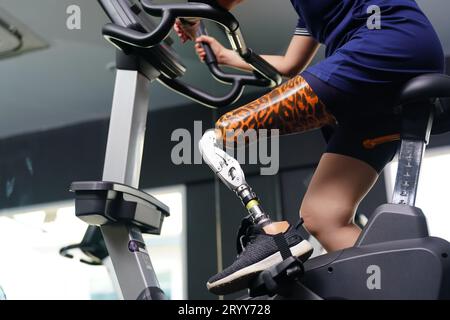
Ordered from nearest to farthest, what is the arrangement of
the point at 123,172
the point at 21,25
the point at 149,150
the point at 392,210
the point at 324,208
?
the point at 392,210 < the point at 123,172 < the point at 324,208 < the point at 21,25 < the point at 149,150

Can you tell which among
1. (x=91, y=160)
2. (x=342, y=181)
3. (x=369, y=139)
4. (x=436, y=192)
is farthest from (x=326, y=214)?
(x=91, y=160)

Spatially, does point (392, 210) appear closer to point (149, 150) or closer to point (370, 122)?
point (370, 122)

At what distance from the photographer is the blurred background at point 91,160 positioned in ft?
10.7

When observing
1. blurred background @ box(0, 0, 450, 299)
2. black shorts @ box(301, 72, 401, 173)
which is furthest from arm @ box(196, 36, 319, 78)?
blurred background @ box(0, 0, 450, 299)

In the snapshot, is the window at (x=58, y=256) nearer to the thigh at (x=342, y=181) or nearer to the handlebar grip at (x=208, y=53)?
the handlebar grip at (x=208, y=53)

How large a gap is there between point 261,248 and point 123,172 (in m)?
0.36

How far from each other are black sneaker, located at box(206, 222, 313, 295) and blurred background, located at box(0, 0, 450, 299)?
2.22 m

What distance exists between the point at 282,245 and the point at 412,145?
33 centimetres

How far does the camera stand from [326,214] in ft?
4.35

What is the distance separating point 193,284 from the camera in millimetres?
3621

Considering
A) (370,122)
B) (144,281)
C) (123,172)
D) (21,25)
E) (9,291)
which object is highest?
(21,25)

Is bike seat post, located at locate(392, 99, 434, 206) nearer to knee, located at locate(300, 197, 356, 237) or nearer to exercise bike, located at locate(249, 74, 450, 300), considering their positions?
exercise bike, located at locate(249, 74, 450, 300)

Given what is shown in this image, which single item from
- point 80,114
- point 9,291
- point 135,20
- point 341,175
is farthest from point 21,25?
point 341,175

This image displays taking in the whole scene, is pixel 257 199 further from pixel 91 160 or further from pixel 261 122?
pixel 91 160
